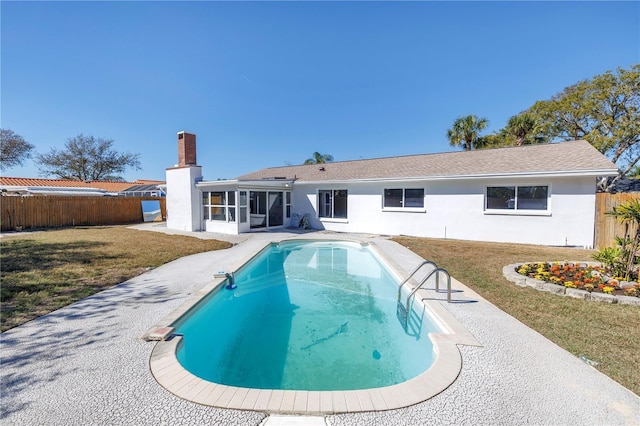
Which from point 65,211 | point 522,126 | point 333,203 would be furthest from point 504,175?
point 65,211

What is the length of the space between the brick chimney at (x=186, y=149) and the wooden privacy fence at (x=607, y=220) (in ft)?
68.8

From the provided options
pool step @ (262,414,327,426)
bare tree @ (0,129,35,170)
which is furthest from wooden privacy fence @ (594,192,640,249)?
bare tree @ (0,129,35,170)

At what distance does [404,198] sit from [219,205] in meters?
11.2

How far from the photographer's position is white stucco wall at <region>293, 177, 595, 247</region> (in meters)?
12.1

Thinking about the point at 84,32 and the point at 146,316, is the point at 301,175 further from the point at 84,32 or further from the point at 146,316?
the point at 146,316

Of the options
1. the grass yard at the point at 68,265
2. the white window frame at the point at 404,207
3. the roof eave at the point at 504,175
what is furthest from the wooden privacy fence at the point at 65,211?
the white window frame at the point at 404,207

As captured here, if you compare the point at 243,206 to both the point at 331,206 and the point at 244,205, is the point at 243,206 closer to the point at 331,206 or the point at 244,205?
the point at 244,205

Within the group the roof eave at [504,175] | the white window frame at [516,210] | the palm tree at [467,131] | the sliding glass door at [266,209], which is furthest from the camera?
the palm tree at [467,131]

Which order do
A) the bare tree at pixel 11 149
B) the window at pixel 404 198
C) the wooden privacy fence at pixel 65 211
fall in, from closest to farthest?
the window at pixel 404 198 < the wooden privacy fence at pixel 65 211 < the bare tree at pixel 11 149

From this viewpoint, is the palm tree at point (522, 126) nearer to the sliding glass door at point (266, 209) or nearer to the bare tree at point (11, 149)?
the sliding glass door at point (266, 209)

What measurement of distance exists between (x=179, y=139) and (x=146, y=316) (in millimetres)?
15568

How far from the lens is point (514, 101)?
2766 cm

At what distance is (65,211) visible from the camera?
2095 cm

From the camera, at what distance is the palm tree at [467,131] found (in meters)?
27.7
